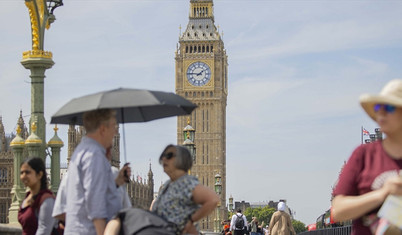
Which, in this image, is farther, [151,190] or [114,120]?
[151,190]

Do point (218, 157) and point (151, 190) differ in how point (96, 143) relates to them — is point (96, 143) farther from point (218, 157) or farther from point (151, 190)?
point (218, 157)

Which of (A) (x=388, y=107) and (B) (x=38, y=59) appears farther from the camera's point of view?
(B) (x=38, y=59)

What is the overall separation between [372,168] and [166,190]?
1.65 meters

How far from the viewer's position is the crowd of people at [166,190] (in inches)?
172

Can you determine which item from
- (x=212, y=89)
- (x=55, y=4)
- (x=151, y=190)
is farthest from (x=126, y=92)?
(x=212, y=89)

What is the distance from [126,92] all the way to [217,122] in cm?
9883

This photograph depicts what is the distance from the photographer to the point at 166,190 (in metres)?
5.66

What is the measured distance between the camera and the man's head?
5633 millimetres

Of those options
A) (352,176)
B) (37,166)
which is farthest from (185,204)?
(37,166)

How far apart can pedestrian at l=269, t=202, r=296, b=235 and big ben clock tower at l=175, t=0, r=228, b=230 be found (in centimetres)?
8307

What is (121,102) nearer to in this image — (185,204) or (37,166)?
(185,204)

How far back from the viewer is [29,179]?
21.1 feet

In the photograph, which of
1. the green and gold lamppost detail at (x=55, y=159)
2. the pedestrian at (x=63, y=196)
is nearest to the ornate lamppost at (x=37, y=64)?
the green and gold lamppost detail at (x=55, y=159)

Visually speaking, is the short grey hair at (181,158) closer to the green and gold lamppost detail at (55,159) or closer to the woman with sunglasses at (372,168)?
the woman with sunglasses at (372,168)
